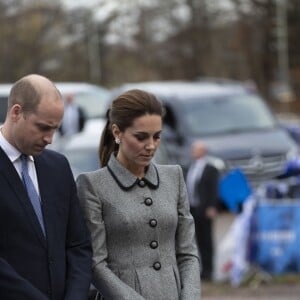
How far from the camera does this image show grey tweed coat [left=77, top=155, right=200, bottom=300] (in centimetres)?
383

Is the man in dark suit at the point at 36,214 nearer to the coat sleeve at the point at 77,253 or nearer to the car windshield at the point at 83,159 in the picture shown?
the coat sleeve at the point at 77,253

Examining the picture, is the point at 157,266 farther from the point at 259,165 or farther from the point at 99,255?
the point at 259,165

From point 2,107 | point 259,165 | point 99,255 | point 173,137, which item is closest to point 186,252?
point 99,255

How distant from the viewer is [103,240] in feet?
12.6

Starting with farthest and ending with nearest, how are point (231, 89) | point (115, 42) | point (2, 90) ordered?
1. point (115, 42)
2. point (2, 90)
3. point (231, 89)

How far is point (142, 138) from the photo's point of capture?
389 cm

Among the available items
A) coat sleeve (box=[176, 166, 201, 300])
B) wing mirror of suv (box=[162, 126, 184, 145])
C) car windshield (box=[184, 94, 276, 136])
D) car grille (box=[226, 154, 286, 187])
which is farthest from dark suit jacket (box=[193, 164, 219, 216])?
coat sleeve (box=[176, 166, 201, 300])

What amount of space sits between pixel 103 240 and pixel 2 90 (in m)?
14.5

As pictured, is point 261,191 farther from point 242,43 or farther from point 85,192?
point 242,43

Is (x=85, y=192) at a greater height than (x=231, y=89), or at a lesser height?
greater

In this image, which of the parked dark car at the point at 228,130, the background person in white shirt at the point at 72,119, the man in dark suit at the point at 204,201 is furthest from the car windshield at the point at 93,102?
the man in dark suit at the point at 204,201

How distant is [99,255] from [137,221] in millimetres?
207

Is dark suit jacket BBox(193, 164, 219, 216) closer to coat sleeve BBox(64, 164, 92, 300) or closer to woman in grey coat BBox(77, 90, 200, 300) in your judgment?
woman in grey coat BBox(77, 90, 200, 300)

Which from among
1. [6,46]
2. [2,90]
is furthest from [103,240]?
[6,46]
